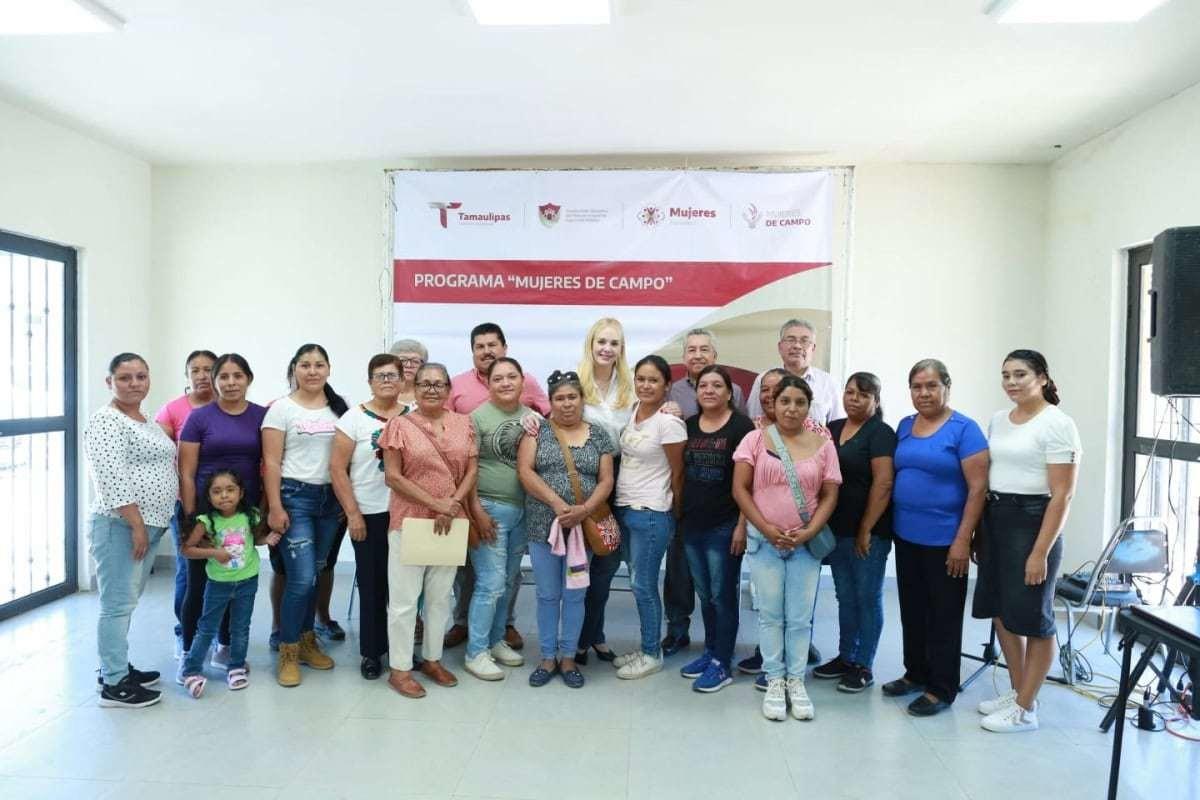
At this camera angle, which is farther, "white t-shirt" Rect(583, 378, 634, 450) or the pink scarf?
"white t-shirt" Rect(583, 378, 634, 450)

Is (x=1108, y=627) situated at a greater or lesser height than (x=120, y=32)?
lesser

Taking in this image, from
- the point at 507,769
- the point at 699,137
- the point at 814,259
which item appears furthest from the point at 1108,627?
the point at 699,137

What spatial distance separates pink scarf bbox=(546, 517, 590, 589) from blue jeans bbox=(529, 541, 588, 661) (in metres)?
0.06

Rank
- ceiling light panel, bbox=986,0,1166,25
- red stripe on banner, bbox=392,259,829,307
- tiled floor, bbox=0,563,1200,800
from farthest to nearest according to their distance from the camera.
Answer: red stripe on banner, bbox=392,259,829,307
ceiling light panel, bbox=986,0,1166,25
tiled floor, bbox=0,563,1200,800

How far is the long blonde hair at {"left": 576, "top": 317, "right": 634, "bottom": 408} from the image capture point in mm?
3428

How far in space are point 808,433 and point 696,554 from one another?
76 cm

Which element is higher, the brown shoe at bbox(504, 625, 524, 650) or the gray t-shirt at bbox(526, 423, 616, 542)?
the gray t-shirt at bbox(526, 423, 616, 542)

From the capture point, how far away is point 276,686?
10.7 feet

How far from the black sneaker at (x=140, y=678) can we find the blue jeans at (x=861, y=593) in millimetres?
3044

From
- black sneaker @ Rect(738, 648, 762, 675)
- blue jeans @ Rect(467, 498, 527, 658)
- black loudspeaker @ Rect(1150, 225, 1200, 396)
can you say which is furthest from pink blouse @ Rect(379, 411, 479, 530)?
black loudspeaker @ Rect(1150, 225, 1200, 396)

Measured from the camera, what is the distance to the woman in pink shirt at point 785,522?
299 cm

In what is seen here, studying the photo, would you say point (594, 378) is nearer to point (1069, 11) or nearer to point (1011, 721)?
point (1011, 721)

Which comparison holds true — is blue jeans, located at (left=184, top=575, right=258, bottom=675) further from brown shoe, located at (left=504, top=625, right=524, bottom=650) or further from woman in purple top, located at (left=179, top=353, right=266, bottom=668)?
brown shoe, located at (left=504, top=625, right=524, bottom=650)

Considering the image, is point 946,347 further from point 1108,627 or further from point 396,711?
point 396,711
